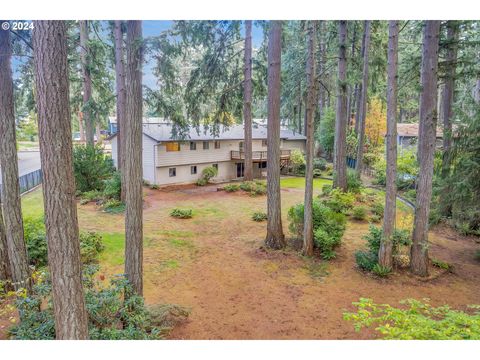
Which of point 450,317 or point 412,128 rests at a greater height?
point 412,128

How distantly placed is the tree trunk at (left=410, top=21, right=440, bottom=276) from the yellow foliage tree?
16.9m

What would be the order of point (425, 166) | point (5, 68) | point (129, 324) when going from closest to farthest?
point (129, 324) < point (5, 68) < point (425, 166)

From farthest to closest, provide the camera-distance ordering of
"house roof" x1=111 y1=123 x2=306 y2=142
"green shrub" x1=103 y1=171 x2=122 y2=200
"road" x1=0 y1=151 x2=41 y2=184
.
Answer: "road" x1=0 y1=151 x2=41 y2=184 < "house roof" x1=111 y1=123 x2=306 y2=142 < "green shrub" x1=103 y1=171 x2=122 y2=200

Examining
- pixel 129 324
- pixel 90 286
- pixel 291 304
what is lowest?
pixel 291 304

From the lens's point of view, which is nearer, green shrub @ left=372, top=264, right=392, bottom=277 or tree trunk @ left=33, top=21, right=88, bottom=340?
tree trunk @ left=33, top=21, right=88, bottom=340

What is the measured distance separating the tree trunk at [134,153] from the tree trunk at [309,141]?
4574 millimetres

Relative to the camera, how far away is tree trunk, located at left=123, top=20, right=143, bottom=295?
4.80 meters

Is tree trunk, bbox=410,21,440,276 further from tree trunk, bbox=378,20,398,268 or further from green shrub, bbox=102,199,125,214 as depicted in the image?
green shrub, bbox=102,199,125,214

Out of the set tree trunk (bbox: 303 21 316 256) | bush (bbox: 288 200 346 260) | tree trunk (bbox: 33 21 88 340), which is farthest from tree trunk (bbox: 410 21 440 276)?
tree trunk (bbox: 33 21 88 340)

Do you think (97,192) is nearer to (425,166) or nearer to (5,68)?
(5,68)

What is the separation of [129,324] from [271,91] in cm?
660

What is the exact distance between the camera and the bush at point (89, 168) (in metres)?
14.1

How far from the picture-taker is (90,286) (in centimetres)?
469
